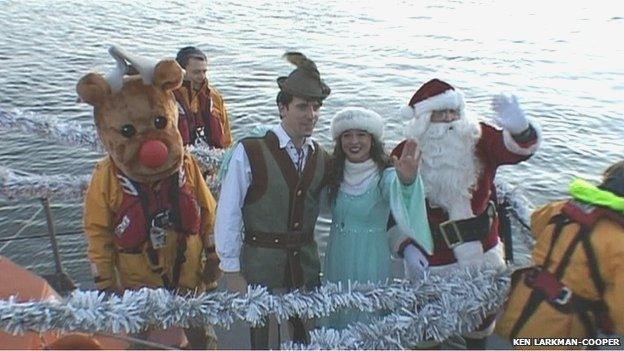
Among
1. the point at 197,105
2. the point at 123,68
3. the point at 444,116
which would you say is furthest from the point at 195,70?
the point at 444,116

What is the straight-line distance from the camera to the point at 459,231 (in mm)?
3449

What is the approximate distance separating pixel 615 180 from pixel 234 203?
1708 mm

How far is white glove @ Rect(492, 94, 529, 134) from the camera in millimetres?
3246

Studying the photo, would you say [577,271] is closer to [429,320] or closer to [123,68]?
[429,320]

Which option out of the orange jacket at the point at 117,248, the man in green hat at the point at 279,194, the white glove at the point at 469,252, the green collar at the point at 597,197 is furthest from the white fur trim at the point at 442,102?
the orange jacket at the point at 117,248

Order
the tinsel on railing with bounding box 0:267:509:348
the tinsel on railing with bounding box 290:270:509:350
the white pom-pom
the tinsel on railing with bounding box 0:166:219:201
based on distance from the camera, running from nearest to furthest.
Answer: the tinsel on railing with bounding box 0:267:509:348, the tinsel on railing with bounding box 290:270:509:350, the white pom-pom, the tinsel on railing with bounding box 0:166:219:201

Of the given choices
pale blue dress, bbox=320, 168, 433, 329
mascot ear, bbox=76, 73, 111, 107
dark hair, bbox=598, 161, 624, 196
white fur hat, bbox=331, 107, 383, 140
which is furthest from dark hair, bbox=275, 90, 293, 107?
dark hair, bbox=598, 161, 624, 196

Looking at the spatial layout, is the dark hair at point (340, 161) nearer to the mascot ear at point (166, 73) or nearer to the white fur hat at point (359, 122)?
the white fur hat at point (359, 122)

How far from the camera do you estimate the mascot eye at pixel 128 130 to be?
346 cm

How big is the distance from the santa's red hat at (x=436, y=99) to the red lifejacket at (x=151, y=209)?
131 cm

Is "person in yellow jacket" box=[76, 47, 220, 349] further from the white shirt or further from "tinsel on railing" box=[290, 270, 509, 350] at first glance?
"tinsel on railing" box=[290, 270, 509, 350]

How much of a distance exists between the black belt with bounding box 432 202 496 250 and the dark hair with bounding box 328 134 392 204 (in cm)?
44

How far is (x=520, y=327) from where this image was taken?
9.75ft

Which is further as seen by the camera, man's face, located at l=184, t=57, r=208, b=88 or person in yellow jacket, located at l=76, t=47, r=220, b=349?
man's face, located at l=184, t=57, r=208, b=88
